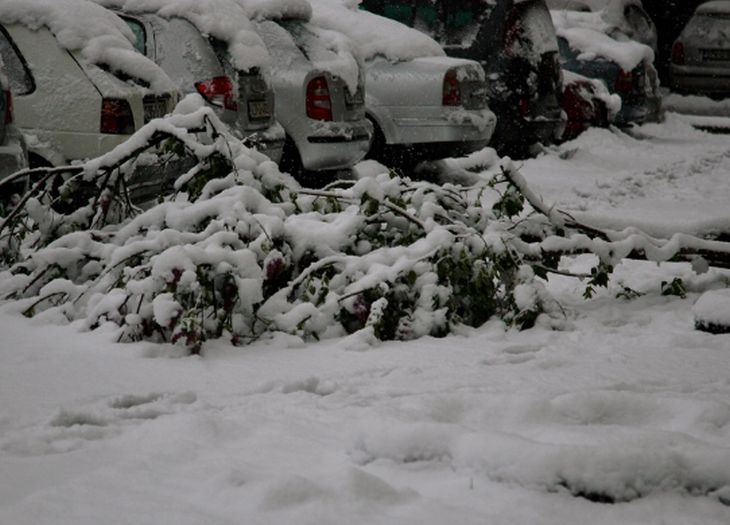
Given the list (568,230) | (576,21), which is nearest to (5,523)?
(568,230)

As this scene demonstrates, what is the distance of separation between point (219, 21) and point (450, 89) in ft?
9.35

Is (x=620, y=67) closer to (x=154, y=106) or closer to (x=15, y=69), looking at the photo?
(x=154, y=106)

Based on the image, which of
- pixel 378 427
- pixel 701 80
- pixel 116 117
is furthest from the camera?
pixel 701 80

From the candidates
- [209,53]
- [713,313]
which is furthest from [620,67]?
[713,313]

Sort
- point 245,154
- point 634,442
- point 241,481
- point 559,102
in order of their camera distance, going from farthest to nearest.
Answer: point 559,102 < point 245,154 < point 634,442 < point 241,481

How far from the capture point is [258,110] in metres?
8.09

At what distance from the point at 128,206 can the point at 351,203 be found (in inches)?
43.5

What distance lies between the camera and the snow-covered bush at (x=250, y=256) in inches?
165

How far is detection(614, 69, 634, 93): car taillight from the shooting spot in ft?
47.9

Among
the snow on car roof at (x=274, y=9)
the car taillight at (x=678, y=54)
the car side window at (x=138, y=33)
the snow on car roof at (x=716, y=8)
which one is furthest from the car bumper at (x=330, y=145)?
the snow on car roof at (x=716, y=8)

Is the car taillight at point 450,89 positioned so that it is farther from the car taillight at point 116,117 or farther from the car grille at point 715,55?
the car grille at point 715,55

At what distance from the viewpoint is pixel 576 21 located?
16922 millimetres

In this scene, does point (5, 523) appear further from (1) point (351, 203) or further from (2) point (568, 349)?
(1) point (351, 203)

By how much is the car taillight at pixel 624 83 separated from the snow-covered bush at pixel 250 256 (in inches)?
401
